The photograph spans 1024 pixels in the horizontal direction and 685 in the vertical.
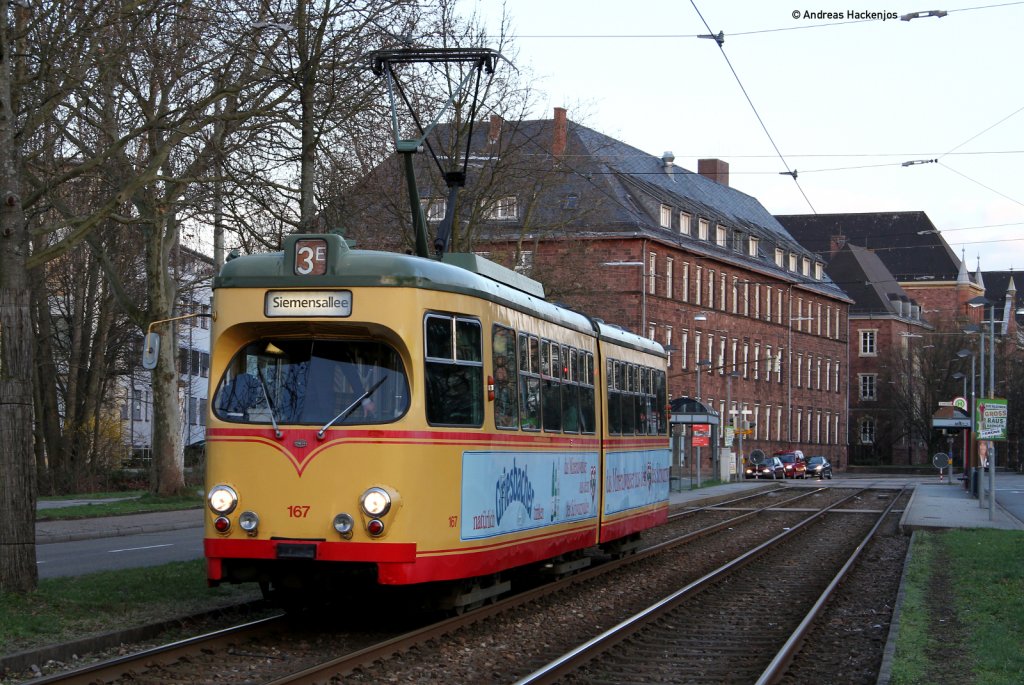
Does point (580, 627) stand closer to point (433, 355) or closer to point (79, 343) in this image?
point (433, 355)

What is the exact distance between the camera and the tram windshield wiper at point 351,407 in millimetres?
12477

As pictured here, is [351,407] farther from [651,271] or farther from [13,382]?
[651,271]

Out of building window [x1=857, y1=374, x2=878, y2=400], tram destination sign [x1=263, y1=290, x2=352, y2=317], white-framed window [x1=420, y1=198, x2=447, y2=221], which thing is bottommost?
tram destination sign [x1=263, y1=290, x2=352, y2=317]

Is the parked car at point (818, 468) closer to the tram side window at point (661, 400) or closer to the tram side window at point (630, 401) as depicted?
the tram side window at point (661, 400)

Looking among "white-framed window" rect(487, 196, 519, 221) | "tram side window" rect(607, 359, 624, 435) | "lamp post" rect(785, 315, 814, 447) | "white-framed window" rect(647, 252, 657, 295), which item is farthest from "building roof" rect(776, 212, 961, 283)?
"tram side window" rect(607, 359, 624, 435)

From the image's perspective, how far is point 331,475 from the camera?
12398 millimetres

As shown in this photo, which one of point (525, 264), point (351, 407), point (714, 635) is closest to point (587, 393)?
point (714, 635)

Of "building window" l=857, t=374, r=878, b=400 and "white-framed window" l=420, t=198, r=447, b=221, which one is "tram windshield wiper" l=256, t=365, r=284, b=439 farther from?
"building window" l=857, t=374, r=878, b=400

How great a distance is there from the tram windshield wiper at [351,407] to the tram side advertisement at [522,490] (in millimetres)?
1114

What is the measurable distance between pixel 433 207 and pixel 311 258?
26575mm

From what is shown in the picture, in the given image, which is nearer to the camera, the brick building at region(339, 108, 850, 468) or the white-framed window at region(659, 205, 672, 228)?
the brick building at region(339, 108, 850, 468)

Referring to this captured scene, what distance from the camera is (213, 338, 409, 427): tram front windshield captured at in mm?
12602

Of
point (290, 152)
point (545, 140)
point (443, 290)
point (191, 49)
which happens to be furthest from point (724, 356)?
point (443, 290)

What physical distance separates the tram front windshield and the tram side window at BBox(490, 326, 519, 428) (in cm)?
153
